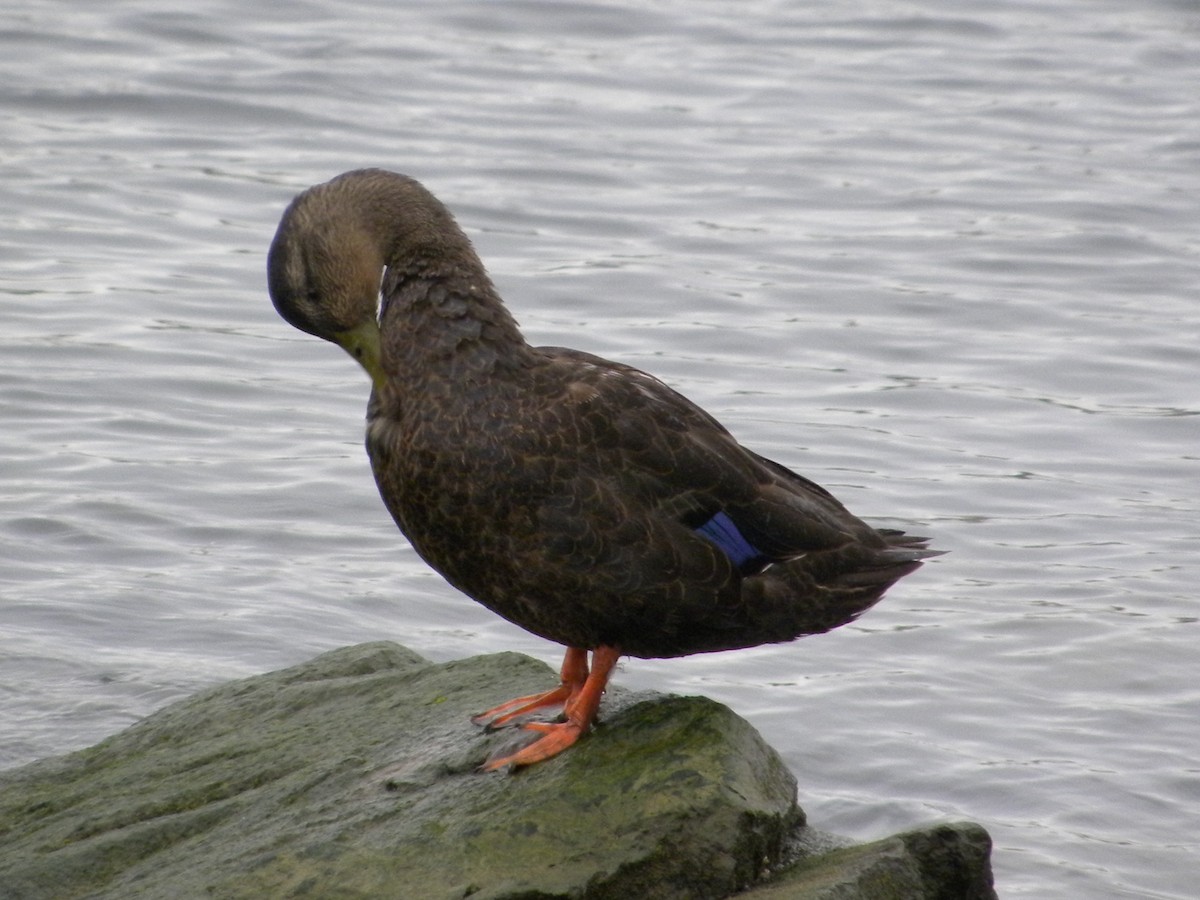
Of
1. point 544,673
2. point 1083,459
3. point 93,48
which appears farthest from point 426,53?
point 544,673

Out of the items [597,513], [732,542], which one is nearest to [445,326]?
[597,513]

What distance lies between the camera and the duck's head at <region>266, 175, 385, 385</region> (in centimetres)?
523

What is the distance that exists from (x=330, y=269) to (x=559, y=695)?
1364 millimetres

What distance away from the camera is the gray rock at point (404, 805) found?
15.8 feet

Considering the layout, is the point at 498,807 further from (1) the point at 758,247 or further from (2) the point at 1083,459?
(1) the point at 758,247

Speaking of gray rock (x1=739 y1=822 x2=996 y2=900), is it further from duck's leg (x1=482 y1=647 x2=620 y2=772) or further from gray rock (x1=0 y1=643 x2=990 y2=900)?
duck's leg (x1=482 y1=647 x2=620 y2=772)

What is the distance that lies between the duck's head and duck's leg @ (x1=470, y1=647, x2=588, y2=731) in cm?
97

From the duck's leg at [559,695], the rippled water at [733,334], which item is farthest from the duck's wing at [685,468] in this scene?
the rippled water at [733,334]

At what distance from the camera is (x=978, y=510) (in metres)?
10.1

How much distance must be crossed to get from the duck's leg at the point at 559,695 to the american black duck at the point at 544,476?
15 millimetres

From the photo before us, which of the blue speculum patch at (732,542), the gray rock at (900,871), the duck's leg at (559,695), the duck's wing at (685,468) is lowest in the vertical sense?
the gray rock at (900,871)

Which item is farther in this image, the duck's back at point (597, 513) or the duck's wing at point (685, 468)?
the duck's wing at point (685, 468)

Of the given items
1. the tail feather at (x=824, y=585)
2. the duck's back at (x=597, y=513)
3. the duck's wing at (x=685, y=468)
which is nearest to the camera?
the duck's back at (x=597, y=513)

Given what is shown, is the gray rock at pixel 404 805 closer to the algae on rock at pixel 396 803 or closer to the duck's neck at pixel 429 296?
the algae on rock at pixel 396 803
